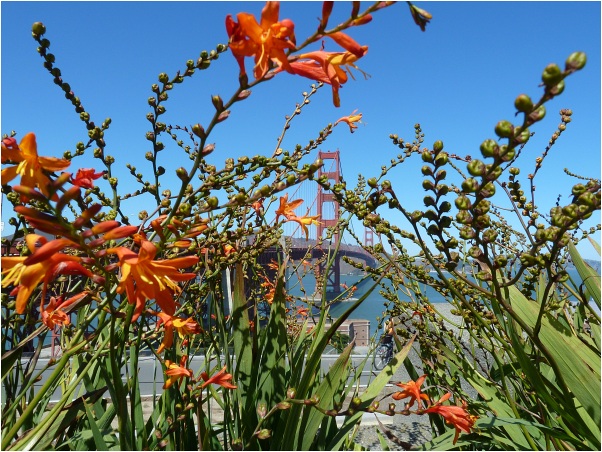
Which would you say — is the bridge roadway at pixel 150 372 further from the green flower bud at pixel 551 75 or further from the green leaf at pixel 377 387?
the green flower bud at pixel 551 75

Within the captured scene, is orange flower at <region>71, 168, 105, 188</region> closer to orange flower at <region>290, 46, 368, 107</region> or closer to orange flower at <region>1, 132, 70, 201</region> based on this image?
orange flower at <region>1, 132, 70, 201</region>

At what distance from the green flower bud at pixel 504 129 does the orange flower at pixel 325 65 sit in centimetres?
20

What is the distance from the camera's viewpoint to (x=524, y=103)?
519 mm

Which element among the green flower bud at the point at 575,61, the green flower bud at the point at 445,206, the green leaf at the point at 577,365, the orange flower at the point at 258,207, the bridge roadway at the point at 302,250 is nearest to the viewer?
the green flower bud at the point at 575,61

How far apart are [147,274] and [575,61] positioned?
1.92ft

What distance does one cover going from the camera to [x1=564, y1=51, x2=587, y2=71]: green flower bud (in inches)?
19.0

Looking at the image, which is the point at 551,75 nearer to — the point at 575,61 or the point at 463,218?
the point at 575,61

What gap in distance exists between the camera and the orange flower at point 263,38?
1.85 feet

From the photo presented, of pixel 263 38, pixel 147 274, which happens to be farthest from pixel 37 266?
pixel 263 38

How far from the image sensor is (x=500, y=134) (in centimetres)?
56

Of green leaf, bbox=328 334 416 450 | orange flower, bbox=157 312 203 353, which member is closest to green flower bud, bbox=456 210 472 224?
green leaf, bbox=328 334 416 450

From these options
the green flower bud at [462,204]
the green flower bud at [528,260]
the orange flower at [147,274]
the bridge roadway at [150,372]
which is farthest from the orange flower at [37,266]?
the bridge roadway at [150,372]

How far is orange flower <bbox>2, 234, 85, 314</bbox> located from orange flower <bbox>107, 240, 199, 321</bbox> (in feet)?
0.18

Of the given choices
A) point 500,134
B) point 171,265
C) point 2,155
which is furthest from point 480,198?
point 2,155
